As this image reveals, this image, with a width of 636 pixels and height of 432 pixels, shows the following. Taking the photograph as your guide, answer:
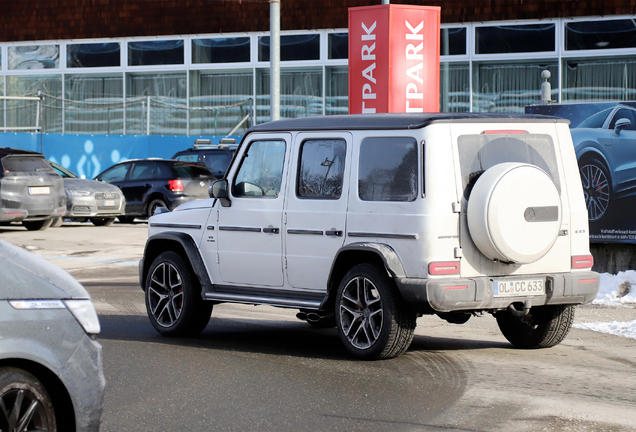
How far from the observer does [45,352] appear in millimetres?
4395

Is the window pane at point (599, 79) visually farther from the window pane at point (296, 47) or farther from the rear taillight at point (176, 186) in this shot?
the rear taillight at point (176, 186)

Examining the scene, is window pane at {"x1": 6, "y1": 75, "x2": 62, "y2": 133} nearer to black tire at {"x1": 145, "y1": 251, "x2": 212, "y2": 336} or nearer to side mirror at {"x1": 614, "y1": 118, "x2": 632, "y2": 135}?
side mirror at {"x1": 614, "y1": 118, "x2": 632, "y2": 135}

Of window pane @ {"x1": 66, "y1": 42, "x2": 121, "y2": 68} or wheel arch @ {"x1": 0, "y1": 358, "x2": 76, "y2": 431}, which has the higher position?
window pane @ {"x1": 66, "y1": 42, "x2": 121, "y2": 68}

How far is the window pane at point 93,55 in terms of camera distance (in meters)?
32.2

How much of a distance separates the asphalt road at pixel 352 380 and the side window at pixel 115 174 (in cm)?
1402

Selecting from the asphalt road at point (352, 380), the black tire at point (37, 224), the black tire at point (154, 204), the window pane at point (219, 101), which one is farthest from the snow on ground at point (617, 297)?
the window pane at point (219, 101)

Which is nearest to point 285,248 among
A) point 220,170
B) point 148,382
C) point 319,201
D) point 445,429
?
point 319,201

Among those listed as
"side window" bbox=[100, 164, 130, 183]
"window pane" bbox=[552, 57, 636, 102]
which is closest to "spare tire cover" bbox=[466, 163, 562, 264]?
"side window" bbox=[100, 164, 130, 183]

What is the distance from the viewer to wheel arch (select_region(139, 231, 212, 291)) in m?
9.06

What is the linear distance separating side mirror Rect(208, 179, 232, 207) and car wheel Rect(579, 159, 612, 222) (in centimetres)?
551

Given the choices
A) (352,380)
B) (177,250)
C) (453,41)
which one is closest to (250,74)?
(453,41)

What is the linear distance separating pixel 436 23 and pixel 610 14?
40.0 feet

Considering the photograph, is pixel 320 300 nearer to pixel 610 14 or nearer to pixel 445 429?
pixel 445 429

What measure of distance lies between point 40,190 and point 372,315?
1411 centimetres
